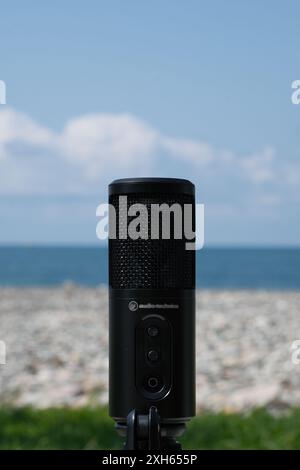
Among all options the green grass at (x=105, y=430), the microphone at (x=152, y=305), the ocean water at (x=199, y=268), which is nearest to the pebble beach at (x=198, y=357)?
the green grass at (x=105, y=430)

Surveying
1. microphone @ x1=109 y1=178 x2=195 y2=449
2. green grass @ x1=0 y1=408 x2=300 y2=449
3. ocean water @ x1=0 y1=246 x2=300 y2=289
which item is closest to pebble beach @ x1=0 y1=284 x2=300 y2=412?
green grass @ x1=0 y1=408 x2=300 y2=449

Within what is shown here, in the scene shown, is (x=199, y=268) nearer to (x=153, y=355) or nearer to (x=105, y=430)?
(x=105, y=430)

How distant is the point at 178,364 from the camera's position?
2678mm

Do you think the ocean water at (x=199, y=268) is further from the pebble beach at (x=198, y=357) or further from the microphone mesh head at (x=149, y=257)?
the microphone mesh head at (x=149, y=257)

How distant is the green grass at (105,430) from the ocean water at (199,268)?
38382 mm

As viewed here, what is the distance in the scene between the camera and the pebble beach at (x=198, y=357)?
7.70 metres

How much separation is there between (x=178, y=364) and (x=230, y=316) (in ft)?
42.3

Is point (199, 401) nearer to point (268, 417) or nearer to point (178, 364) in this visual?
point (268, 417)

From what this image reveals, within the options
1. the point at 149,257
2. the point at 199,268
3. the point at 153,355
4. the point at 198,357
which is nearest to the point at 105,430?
the point at 153,355

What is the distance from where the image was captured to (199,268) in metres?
64.2

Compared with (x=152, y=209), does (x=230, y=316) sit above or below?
above

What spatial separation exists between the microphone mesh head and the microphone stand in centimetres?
39

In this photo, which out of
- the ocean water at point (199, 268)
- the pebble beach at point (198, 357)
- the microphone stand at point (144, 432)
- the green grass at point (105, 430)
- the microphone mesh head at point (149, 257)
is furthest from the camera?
the ocean water at point (199, 268)

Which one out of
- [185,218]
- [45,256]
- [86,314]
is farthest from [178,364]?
[45,256]
